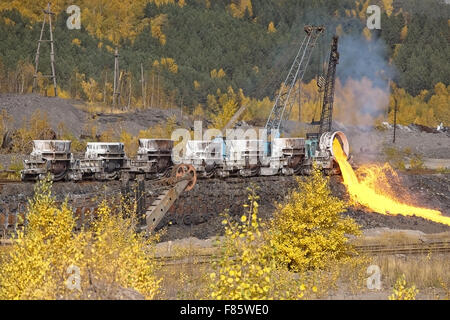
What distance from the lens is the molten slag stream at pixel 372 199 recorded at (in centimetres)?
4500

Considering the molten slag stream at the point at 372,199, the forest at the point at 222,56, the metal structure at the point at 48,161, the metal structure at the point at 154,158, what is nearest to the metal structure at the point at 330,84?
the molten slag stream at the point at 372,199

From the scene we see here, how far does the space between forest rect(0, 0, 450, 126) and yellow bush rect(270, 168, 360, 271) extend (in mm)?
66231

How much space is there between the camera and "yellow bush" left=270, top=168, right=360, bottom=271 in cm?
2289

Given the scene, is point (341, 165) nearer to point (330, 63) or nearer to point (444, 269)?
point (330, 63)

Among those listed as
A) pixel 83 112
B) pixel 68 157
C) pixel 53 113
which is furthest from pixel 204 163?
pixel 83 112

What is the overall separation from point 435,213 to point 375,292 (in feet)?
93.3

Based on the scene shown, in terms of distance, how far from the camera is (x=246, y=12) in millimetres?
190625

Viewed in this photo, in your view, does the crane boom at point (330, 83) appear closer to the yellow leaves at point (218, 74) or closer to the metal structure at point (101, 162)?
the metal structure at point (101, 162)

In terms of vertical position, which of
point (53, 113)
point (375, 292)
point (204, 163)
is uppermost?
point (53, 113)

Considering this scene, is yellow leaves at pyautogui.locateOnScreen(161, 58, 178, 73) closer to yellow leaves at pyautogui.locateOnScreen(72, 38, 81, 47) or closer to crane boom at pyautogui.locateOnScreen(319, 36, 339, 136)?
yellow leaves at pyautogui.locateOnScreen(72, 38, 81, 47)

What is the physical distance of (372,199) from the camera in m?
47.9

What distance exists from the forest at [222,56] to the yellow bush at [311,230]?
2608 inches

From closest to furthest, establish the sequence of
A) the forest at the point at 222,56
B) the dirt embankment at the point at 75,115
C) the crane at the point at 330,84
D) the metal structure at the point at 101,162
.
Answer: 1. the metal structure at the point at 101,162
2. the crane at the point at 330,84
3. the dirt embankment at the point at 75,115
4. the forest at the point at 222,56

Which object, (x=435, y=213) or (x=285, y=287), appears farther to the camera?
(x=435, y=213)
